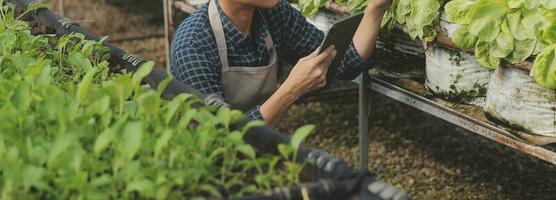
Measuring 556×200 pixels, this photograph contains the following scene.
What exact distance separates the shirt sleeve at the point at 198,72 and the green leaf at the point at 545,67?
0.88 metres

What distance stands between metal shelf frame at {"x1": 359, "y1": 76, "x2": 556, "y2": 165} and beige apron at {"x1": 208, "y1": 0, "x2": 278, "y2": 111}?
1.54ft

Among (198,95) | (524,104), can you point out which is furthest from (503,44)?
(198,95)

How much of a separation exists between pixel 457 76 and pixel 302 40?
2.02 ft

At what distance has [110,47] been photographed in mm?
2656

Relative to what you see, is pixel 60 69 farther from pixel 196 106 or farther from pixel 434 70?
pixel 434 70

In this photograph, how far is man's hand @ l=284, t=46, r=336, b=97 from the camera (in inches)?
117

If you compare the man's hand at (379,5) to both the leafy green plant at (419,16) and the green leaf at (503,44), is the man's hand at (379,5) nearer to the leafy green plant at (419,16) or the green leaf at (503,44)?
the leafy green plant at (419,16)

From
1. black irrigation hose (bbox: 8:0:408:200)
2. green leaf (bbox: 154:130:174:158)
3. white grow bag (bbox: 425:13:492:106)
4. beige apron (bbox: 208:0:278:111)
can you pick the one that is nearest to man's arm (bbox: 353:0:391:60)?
white grow bag (bbox: 425:13:492:106)

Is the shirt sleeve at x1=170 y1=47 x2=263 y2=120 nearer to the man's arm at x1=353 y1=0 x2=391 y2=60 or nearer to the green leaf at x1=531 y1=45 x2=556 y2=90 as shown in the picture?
the man's arm at x1=353 y1=0 x2=391 y2=60

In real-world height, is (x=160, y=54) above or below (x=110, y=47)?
below

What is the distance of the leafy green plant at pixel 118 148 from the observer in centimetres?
151

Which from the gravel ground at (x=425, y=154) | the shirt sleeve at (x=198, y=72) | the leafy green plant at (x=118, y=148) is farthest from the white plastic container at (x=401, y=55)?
the leafy green plant at (x=118, y=148)

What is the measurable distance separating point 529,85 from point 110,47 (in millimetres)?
1315

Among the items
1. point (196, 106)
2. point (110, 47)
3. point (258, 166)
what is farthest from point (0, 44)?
point (258, 166)
